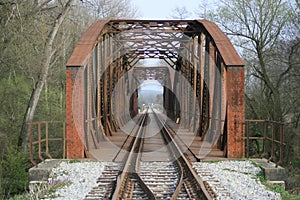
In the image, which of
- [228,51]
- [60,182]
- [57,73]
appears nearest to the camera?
[60,182]

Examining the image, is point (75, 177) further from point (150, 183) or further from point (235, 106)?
point (235, 106)

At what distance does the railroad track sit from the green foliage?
810 centimetres

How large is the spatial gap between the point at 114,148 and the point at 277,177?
5.68 meters

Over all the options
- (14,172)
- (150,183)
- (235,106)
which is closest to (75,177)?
(150,183)

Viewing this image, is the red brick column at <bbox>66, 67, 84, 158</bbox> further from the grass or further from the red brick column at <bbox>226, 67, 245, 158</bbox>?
the grass

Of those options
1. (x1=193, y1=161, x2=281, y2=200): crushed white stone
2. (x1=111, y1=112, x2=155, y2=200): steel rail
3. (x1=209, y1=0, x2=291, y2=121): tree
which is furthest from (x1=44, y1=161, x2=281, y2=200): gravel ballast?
(x1=209, y1=0, x2=291, y2=121): tree

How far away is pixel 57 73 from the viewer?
3067cm

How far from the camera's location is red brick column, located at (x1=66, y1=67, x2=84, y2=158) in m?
10.7

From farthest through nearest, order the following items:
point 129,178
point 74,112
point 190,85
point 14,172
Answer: point 190,85 → point 14,172 → point 74,112 → point 129,178

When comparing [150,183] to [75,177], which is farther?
[75,177]

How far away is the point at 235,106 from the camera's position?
1070 centimetres

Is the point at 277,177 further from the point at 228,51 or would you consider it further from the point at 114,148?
the point at 114,148

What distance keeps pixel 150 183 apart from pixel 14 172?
36.2 ft

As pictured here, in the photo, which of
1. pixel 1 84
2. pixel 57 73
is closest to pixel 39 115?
pixel 1 84
